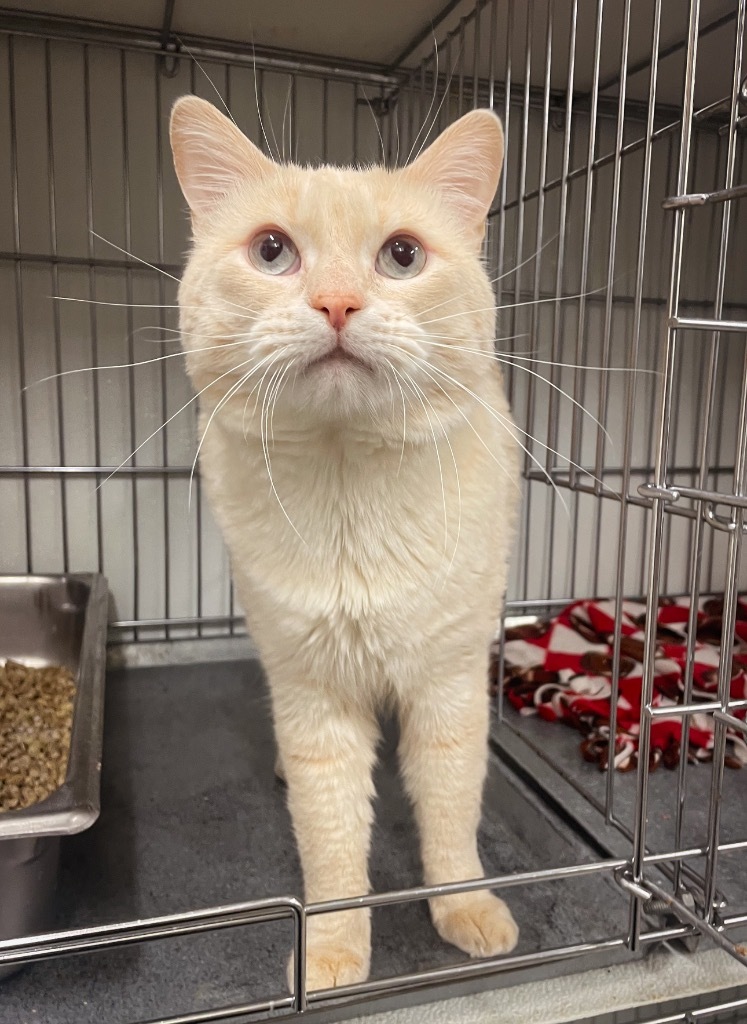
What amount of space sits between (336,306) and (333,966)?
66cm

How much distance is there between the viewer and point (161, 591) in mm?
1730

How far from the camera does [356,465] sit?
75 cm

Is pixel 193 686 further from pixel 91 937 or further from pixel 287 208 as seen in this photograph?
pixel 287 208

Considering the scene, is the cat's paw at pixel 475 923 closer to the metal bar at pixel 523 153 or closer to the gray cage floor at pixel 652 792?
the gray cage floor at pixel 652 792

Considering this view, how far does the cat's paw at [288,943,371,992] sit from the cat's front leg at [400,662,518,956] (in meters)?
0.12

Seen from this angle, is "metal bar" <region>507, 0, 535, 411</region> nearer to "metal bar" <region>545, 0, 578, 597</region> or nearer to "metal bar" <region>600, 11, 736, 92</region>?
"metal bar" <region>545, 0, 578, 597</region>

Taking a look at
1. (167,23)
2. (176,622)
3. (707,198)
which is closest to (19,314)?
(167,23)

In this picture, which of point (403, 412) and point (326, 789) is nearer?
point (403, 412)

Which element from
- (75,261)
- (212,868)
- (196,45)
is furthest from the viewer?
(75,261)

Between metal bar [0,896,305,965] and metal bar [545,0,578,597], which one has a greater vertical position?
metal bar [545,0,578,597]

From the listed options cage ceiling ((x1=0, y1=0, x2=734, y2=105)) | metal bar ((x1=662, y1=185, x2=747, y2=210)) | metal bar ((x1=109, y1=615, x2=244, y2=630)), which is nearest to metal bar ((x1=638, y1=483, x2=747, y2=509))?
metal bar ((x1=662, y1=185, x2=747, y2=210))

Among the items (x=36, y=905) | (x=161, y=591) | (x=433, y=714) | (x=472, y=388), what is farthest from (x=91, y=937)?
(x=161, y=591)

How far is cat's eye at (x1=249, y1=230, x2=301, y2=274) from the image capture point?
0.70 meters

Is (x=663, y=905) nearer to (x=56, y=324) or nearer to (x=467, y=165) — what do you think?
(x=467, y=165)
